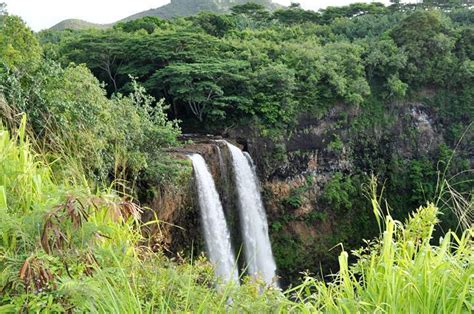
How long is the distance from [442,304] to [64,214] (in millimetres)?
1584

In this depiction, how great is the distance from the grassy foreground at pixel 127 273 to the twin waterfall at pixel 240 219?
7.22 m

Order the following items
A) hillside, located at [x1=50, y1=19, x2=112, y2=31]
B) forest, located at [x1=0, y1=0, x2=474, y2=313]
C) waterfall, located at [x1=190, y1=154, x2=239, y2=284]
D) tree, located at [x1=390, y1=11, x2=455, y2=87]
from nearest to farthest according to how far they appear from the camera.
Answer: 1. forest, located at [x1=0, y1=0, x2=474, y2=313]
2. waterfall, located at [x1=190, y1=154, x2=239, y2=284]
3. tree, located at [x1=390, y1=11, x2=455, y2=87]
4. hillside, located at [x1=50, y1=19, x2=112, y2=31]

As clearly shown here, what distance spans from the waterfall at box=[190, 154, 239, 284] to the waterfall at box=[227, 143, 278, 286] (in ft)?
5.07

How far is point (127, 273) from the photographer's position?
1986 millimetres

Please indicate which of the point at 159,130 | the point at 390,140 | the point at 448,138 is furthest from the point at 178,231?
the point at 448,138

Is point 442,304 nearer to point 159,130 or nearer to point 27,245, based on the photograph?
point 27,245

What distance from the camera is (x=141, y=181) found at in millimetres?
7664

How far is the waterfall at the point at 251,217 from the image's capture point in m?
11.5

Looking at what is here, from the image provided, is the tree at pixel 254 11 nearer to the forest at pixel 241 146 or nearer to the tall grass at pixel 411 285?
the forest at pixel 241 146

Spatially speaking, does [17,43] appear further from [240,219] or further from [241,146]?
[241,146]

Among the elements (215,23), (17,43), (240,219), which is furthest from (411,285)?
(215,23)

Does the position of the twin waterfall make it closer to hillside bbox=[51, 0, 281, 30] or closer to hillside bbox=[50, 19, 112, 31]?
hillside bbox=[51, 0, 281, 30]

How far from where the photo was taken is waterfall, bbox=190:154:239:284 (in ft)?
31.1

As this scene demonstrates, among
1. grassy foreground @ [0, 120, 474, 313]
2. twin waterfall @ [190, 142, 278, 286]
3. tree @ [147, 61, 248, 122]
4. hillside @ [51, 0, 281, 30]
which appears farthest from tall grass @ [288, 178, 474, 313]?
hillside @ [51, 0, 281, 30]
